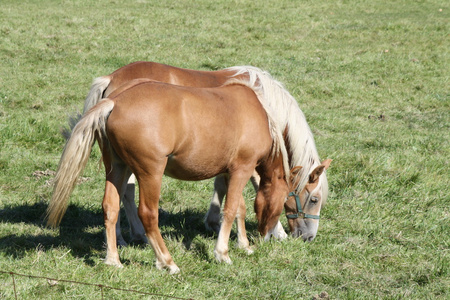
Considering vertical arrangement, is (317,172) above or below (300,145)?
below

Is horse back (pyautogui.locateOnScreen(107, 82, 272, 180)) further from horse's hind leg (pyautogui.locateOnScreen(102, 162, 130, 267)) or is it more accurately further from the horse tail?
horse's hind leg (pyautogui.locateOnScreen(102, 162, 130, 267))

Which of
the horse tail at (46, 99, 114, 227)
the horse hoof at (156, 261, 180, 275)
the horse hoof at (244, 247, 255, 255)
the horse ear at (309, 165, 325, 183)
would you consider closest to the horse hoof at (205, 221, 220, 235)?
the horse hoof at (244, 247, 255, 255)

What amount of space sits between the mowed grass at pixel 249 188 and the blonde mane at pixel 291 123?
2.64 ft

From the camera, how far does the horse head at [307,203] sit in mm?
5055

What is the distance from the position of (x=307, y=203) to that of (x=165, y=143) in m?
1.87

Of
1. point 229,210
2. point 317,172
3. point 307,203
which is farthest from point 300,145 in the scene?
point 229,210

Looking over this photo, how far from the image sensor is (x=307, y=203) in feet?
16.7

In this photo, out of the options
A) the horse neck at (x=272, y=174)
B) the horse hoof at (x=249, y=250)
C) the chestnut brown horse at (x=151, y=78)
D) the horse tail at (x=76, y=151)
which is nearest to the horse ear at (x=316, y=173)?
the horse neck at (x=272, y=174)

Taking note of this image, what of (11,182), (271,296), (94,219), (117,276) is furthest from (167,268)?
(11,182)

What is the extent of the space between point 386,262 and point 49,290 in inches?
115

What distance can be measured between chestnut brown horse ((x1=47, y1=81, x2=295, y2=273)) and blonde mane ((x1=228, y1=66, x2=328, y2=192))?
5.9 inches

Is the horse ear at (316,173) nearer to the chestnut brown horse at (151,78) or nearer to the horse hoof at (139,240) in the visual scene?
the chestnut brown horse at (151,78)

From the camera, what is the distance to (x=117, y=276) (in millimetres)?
3926

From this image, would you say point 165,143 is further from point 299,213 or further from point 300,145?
point 299,213
